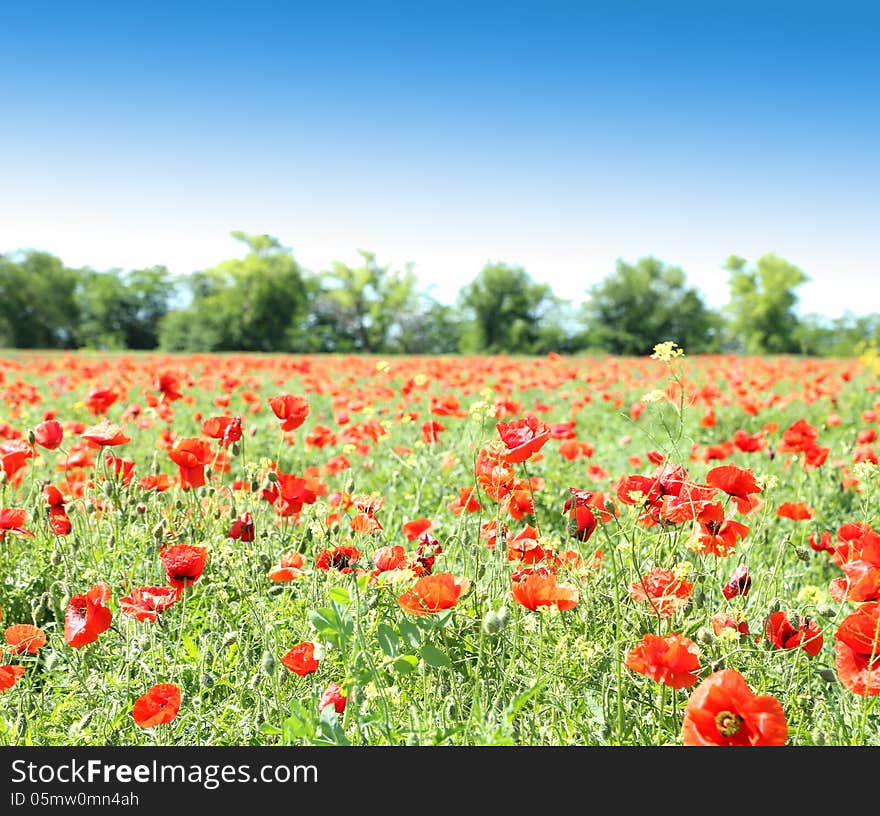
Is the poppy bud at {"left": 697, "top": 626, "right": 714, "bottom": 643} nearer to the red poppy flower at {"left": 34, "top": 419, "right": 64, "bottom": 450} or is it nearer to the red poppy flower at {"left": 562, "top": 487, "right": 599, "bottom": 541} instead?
the red poppy flower at {"left": 562, "top": 487, "right": 599, "bottom": 541}

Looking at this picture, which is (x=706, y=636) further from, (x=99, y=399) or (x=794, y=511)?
(x=99, y=399)

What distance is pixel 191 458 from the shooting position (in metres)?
2.66

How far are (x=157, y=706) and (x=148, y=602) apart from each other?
0.89 feet

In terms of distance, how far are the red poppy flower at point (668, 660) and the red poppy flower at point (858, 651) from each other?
0.32 m

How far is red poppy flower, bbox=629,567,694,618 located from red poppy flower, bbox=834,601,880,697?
1.28 feet

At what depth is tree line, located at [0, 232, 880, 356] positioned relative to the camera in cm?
5688

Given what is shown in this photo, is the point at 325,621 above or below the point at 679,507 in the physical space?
below

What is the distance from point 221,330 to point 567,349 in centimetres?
2556

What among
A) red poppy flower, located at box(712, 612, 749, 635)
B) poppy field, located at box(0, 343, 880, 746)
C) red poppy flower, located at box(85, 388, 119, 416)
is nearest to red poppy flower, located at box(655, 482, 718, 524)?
poppy field, located at box(0, 343, 880, 746)

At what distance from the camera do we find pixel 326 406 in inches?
347

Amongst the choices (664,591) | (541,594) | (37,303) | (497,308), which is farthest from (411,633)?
(37,303)

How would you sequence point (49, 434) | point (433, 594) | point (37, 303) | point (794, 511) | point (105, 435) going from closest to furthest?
point (433, 594), point (105, 435), point (49, 434), point (794, 511), point (37, 303)

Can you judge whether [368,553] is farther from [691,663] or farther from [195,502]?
[691,663]

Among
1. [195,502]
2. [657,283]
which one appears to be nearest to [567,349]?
[657,283]
